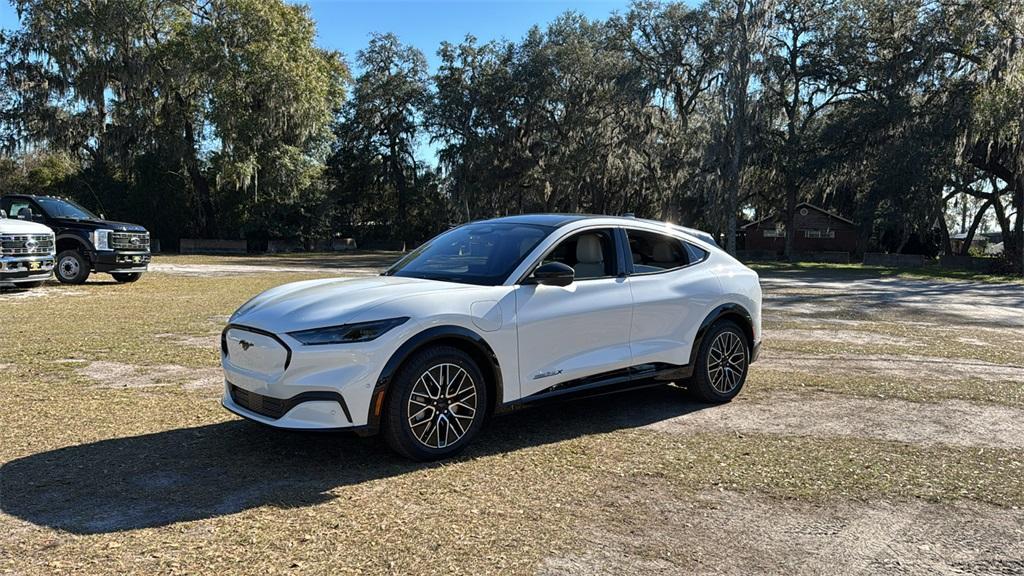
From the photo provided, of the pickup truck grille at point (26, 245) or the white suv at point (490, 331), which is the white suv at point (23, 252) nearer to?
the pickup truck grille at point (26, 245)

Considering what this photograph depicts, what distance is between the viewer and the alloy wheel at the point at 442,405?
176 inches

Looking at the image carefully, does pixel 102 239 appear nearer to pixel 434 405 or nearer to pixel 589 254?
pixel 589 254

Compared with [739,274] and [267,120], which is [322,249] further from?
[739,274]

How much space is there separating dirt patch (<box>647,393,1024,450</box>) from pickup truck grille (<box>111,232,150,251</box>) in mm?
15362

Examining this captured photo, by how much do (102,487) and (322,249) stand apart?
46.2 m

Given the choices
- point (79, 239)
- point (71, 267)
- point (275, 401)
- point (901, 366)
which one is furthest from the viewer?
point (71, 267)

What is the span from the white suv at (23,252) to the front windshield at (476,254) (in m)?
11.6

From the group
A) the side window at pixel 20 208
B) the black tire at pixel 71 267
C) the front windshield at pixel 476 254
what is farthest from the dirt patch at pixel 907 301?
the side window at pixel 20 208

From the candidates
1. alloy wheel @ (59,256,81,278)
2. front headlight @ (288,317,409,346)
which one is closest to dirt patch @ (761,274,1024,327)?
front headlight @ (288,317,409,346)

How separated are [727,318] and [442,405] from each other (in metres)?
3.02

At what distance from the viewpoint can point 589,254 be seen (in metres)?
5.68

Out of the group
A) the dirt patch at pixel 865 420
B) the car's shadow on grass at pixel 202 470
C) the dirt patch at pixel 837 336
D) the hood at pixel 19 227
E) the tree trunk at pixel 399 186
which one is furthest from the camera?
the tree trunk at pixel 399 186

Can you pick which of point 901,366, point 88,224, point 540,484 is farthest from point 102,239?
point 901,366

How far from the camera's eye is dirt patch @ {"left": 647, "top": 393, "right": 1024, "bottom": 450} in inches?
217
